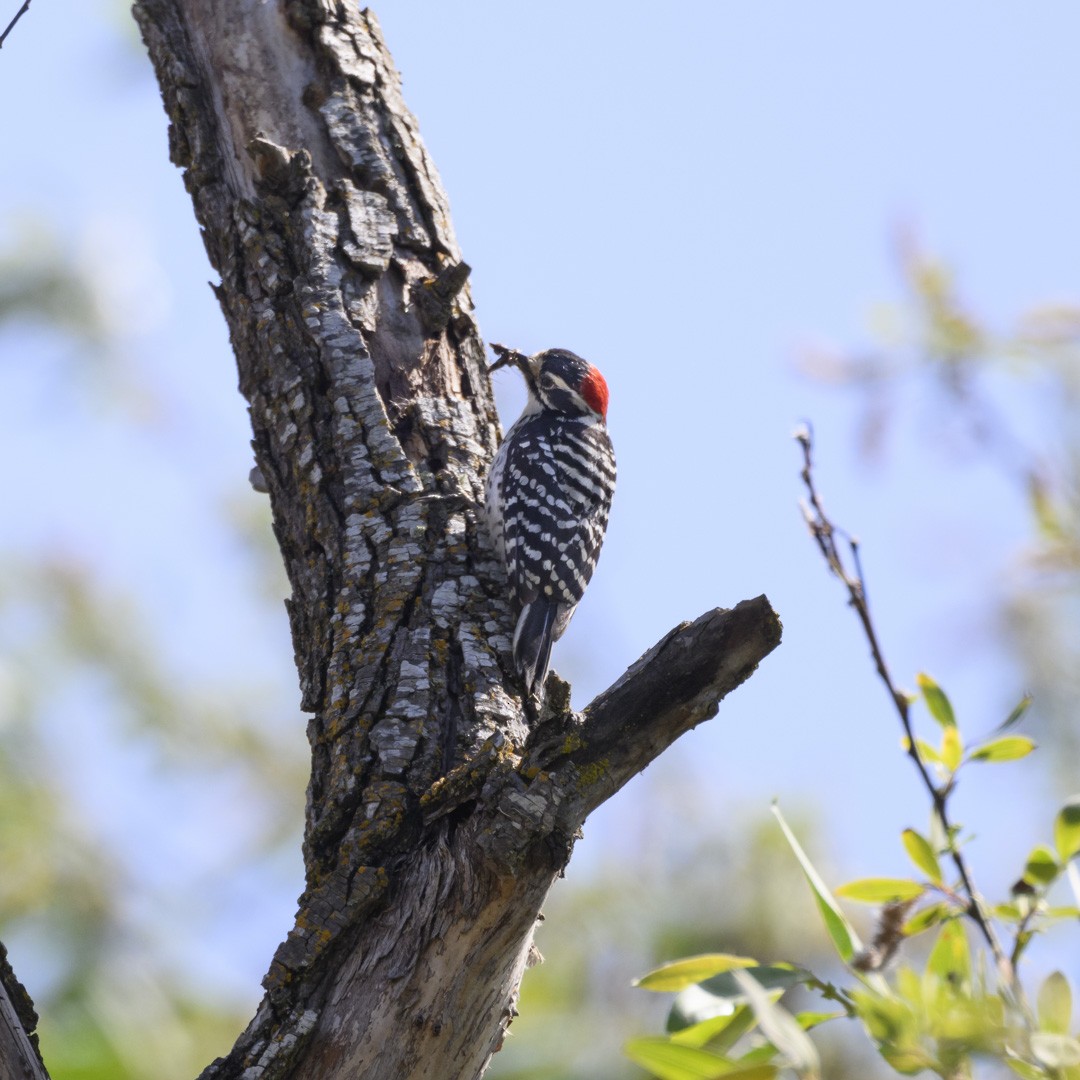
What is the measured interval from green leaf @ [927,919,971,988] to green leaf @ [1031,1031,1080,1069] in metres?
0.27

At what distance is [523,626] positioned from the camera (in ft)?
10.5

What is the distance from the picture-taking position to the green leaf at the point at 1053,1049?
1.00 m

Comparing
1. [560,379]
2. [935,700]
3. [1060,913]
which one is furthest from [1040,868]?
[560,379]

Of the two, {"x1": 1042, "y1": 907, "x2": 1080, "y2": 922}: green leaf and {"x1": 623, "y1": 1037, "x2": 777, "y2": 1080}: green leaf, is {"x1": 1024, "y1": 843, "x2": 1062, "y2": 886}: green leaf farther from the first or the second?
{"x1": 623, "y1": 1037, "x2": 777, "y2": 1080}: green leaf

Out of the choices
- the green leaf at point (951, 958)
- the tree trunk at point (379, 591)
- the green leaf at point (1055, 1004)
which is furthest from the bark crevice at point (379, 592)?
the green leaf at point (1055, 1004)

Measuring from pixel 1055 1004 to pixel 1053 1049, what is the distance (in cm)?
17

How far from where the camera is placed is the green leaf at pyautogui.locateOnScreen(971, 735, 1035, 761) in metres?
1.44

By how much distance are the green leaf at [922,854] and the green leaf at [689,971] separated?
216 mm

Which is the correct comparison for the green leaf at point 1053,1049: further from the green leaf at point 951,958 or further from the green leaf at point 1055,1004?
the green leaf at point 951,958

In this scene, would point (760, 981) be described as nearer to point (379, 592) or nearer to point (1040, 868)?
point (1040, 868)

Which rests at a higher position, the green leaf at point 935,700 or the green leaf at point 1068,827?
the green leaf at point 935,700

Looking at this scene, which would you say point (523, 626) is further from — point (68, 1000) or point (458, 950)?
point (68, 1000)

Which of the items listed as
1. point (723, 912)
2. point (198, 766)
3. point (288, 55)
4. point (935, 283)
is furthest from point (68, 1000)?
point (935, 283)

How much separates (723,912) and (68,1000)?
239cm
